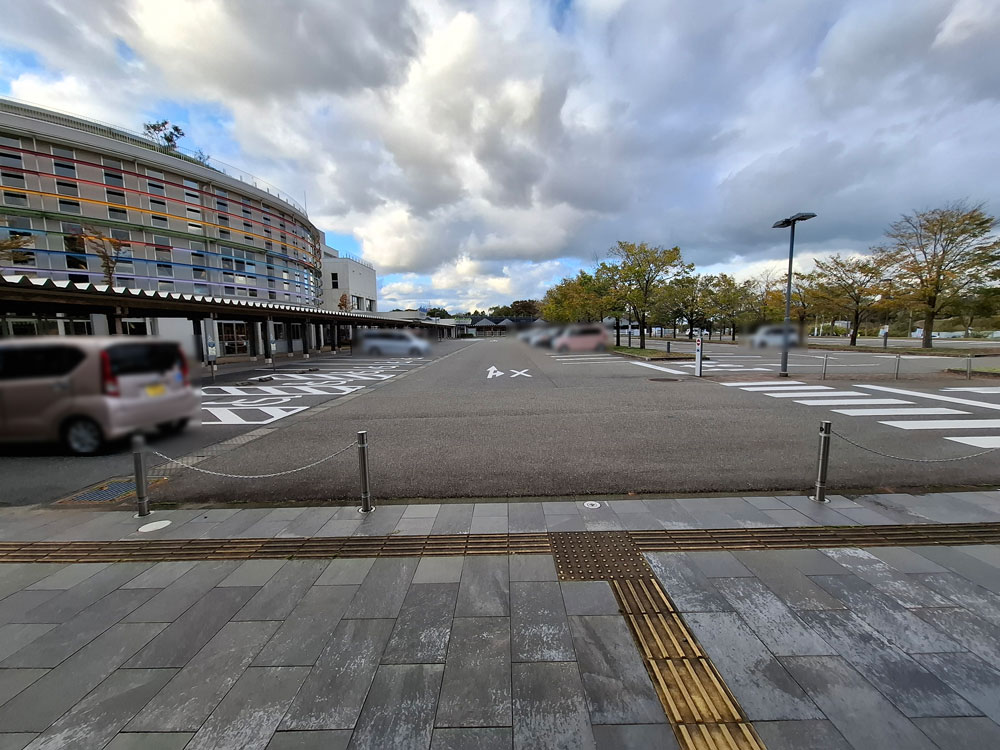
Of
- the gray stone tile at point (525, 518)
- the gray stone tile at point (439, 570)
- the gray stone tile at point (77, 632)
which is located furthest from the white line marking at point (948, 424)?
the gray stone tile at point (77, 632)

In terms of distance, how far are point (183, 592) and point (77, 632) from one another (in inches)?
27.7

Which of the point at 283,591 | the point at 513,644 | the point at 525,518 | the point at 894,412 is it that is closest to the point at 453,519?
the point at 525,518

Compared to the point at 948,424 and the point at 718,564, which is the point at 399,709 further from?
the point at 948,424

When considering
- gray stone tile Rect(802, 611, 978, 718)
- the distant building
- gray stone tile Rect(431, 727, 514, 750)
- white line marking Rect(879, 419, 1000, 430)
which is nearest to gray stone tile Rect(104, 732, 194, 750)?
gray stone tile Rect(431, 727, 514, 750)

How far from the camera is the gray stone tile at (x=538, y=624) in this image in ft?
10.1

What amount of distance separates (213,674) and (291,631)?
1.79 feet

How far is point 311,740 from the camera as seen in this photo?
8.14ft

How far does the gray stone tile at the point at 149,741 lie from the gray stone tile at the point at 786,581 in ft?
12.5

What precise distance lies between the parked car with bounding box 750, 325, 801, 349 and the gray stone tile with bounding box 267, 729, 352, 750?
10447 mm

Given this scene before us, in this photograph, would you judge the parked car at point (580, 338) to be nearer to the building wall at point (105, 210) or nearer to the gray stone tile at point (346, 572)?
A: the gray stone tile at point (346, 572)

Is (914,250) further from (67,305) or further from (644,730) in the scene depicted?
(67,305)

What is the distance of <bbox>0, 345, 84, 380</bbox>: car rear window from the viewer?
97 cm

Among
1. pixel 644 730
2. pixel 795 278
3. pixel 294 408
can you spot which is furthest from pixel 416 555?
pixel 795 278

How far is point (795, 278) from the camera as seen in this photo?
3503cm
